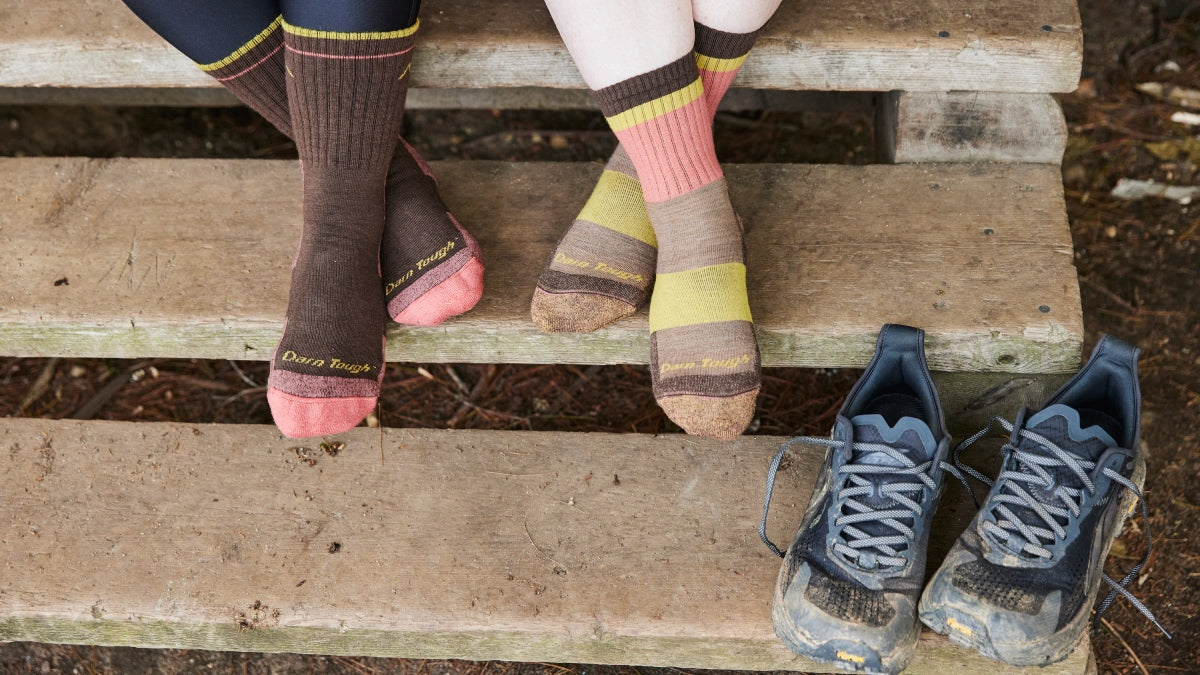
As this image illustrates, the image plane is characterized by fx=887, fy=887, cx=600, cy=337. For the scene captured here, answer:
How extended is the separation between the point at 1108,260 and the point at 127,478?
1725mm

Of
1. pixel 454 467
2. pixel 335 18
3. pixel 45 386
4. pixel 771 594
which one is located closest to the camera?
pixel 335 18

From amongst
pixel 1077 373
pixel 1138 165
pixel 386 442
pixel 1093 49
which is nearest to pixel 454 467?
pixel 386 442

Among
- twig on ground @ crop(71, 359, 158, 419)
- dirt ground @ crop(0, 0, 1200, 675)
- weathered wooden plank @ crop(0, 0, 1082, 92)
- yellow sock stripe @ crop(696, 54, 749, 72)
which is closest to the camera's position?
yellow sock stripe @ crop(696, 54, 749, 72)

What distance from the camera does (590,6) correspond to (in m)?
1.04

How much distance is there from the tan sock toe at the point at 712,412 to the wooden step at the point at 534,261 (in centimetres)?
13

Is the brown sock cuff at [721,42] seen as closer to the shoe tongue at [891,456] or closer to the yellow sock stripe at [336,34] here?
the yellow sock stripe at [336,34]

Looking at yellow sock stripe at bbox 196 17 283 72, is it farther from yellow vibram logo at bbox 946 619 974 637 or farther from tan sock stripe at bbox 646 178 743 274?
yellow vibram logo at bbox 946 619 974 637

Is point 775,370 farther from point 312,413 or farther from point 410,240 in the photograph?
point 312,413

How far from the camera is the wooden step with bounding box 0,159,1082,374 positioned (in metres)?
1.22

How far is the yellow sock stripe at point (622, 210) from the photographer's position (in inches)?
48.0

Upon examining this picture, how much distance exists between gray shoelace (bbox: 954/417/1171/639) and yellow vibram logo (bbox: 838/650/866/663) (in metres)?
0.23

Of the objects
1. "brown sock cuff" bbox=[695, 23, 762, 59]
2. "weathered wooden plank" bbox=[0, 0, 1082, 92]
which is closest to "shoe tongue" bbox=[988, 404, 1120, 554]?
"weathered wooden plank" bbox=[0, 0, 1082, 92]

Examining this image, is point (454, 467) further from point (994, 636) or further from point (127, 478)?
point (994, 636)

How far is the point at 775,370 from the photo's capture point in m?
1.57
